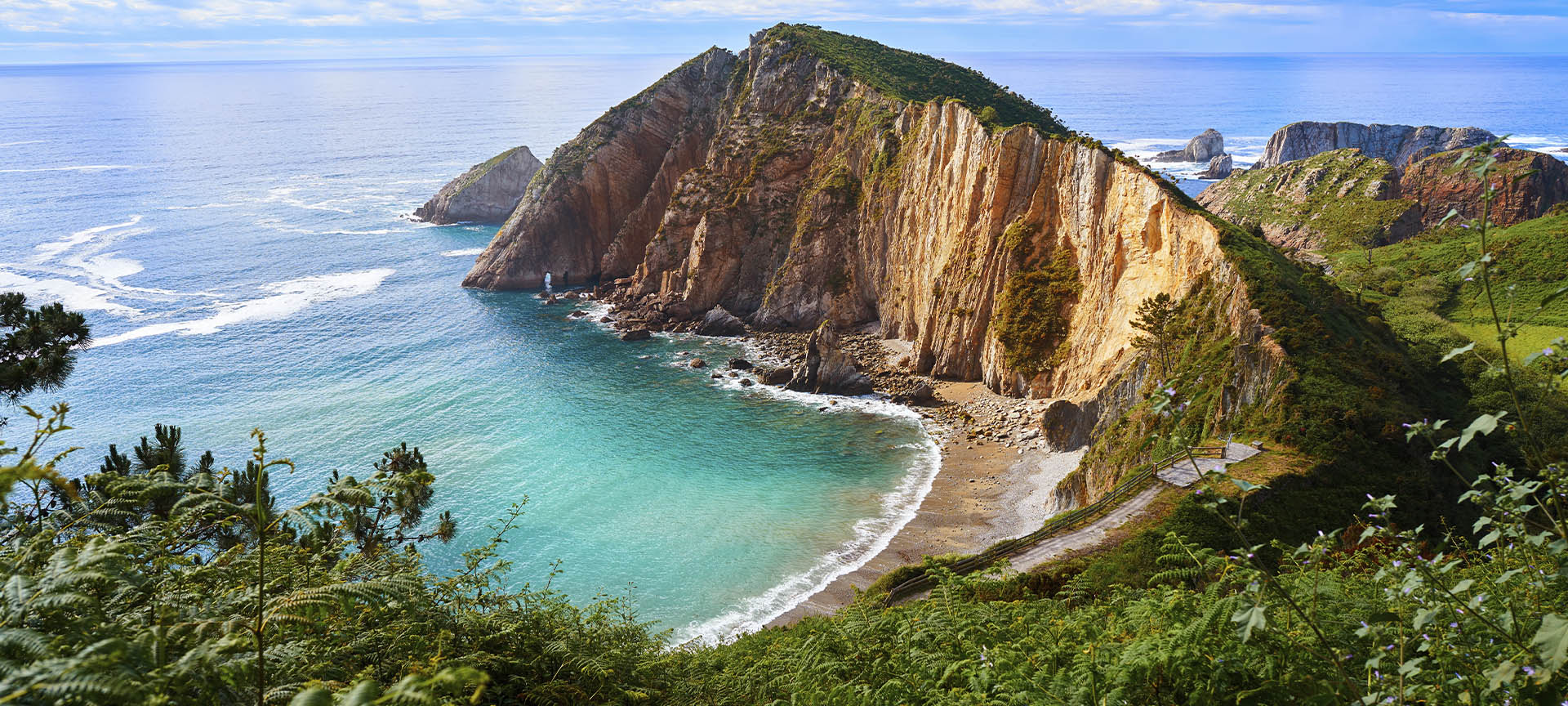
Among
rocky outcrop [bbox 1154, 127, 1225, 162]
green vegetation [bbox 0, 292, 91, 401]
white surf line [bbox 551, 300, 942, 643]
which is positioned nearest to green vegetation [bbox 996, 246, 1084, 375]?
white surf line [bbox 551, 300, 942, 643]

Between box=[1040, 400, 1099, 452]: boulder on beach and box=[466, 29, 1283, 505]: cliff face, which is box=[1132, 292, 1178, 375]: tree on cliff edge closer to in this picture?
box=[466, 29, 1283, 505]: cliff face

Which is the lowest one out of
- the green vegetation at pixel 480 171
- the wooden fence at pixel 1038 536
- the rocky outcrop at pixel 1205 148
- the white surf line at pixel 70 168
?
the wooden fence at pixel 1038 536

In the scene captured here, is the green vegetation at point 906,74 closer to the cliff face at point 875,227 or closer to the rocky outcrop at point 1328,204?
the cliff face at point 875,227

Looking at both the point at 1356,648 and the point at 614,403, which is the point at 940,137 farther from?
the point at 1356,648

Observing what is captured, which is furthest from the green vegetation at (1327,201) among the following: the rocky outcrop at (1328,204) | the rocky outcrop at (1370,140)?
the rocky outcrop at (1370,140)

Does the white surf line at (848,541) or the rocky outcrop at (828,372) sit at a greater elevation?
the rocky outcrop at (828,372)
